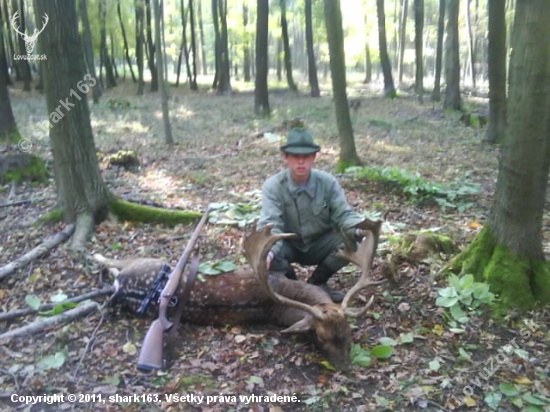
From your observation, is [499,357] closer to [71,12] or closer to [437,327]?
[437,327]

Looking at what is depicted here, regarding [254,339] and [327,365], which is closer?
[327,365]

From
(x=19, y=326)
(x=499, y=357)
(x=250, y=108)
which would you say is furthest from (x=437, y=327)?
(x=250, y=108)

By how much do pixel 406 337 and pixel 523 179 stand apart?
5.77ft

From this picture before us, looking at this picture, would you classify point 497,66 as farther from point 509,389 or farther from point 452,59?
point 509,389

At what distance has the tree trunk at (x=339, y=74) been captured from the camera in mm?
9578

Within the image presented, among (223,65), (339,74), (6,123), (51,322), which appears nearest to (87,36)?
(223,65)

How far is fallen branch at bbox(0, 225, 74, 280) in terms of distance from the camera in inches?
233

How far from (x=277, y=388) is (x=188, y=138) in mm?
11562

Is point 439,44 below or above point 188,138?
above

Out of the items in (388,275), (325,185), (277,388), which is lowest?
(277,388)

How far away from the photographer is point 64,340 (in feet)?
15.3

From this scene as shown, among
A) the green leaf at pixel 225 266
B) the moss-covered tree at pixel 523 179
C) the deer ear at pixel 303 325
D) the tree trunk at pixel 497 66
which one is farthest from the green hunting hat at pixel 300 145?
the tree trunk at pixel 497 66

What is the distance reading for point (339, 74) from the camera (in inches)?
390

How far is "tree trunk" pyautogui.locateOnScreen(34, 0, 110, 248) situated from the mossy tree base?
4.70 metres
